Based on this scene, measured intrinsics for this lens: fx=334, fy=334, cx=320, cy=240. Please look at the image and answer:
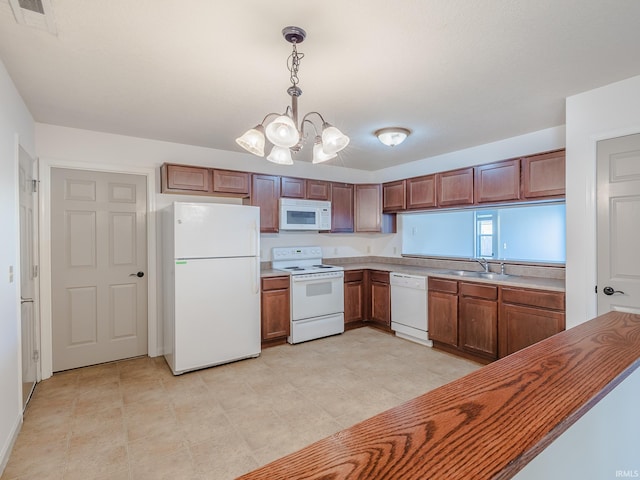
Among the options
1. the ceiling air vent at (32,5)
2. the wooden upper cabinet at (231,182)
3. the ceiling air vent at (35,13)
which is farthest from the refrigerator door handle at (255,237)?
the ceiling air vent at (32,5)

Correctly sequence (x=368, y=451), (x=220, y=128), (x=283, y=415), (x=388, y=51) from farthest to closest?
(x=220, y=128) → (x=283, y=415) → (x=388, y=51) → (x=368, y=451)

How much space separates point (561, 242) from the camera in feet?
11.1

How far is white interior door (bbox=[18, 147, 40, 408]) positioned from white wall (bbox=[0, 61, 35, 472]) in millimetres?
321

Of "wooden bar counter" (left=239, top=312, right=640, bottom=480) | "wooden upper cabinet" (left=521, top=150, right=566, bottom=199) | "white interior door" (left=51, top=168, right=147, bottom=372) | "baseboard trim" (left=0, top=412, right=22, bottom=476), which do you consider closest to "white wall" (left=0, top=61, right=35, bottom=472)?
"baseboard trim" (left=0, top=412, right=22, bottom=476)

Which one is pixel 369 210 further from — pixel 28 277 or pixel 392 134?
pixel 28 277

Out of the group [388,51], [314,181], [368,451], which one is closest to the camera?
[368,451]

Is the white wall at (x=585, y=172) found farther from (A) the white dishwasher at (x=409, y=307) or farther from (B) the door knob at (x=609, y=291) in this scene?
(A) the white dishwasher at (x=409, y=307)

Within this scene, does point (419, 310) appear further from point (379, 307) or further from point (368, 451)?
point (368, 451)

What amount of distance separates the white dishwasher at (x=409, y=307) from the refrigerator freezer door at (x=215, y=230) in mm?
1849

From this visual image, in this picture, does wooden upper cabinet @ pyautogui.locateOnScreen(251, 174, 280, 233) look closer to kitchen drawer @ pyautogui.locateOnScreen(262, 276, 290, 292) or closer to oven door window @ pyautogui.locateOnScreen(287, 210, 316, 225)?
oven door window @ pyautogui.locateOnScreen(287, 210, 316, 225)

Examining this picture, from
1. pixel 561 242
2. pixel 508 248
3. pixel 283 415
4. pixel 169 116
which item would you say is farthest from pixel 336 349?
pixel 169 116

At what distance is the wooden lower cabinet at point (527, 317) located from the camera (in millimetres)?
2807

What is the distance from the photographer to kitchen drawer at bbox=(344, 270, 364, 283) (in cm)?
449

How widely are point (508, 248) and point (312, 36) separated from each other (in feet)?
10.6
